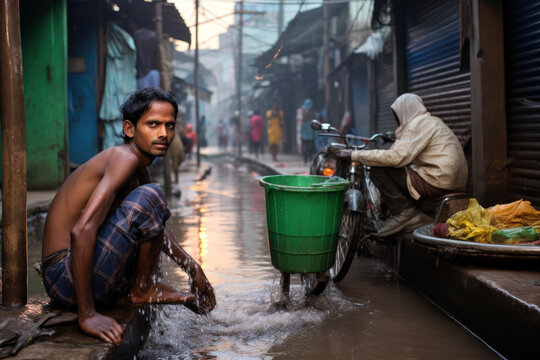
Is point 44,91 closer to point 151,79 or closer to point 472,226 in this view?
point 151,79

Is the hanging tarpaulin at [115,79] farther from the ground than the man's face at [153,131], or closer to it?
farther from the ground

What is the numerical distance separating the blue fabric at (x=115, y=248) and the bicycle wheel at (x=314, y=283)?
1.47 metres

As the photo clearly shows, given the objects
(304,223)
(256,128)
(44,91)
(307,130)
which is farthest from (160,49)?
(256,128)

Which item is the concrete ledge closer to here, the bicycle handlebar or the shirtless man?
the bicycle handlebar

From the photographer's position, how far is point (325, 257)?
388cm

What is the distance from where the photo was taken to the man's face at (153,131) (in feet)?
9.92

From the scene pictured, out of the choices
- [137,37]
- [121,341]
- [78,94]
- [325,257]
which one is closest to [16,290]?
[121,341]

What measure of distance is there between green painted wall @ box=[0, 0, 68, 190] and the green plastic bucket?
6955 mm

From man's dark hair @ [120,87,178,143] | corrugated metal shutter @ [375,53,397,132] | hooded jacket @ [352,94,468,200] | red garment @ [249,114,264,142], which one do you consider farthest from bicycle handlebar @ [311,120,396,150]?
red garment @ [249,114,264,142]

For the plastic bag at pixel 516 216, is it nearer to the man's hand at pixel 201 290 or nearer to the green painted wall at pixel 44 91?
the man's hand at pixel 201 290

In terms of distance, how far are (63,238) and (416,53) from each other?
264 inches

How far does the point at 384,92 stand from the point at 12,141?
419 inches

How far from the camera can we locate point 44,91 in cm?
965

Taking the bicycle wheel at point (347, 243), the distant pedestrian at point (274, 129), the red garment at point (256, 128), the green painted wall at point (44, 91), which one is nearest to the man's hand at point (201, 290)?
the bicycle wheel at point (347, 243)
